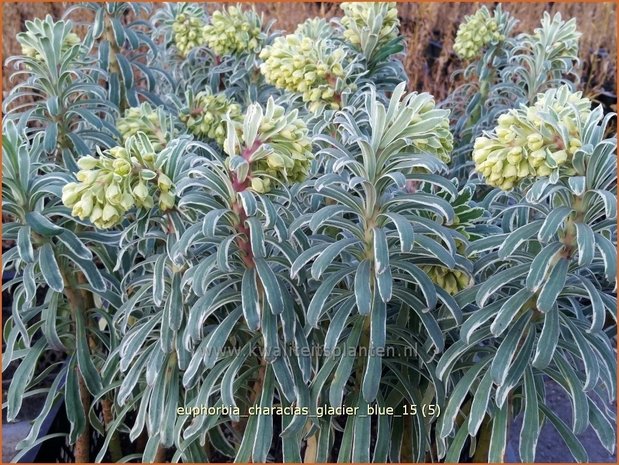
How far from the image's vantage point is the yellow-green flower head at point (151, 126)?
1.92 meters

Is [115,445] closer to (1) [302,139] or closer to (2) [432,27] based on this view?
(1) [302,139]

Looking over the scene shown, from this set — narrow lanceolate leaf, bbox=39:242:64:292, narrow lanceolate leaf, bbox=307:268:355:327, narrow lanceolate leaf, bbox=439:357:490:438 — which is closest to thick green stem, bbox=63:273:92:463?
narrow lanceolate leaf, bbox=39:242:64:292

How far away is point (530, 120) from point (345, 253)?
0.62 meters

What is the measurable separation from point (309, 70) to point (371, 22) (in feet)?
1.63

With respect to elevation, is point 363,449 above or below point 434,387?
below

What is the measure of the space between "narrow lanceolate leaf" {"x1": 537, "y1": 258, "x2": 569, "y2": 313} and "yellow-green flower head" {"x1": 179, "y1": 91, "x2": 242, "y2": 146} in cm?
124

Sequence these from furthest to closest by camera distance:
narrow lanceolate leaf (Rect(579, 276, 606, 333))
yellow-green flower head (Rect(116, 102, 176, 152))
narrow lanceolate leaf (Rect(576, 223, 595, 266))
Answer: yellow-green flower head (Rect(116, 102, 176, 152))
narrow lanceolate leaf (Rect(579, 276, 606, 333))
narrow lanceolate leaf (Rect(576, 223, 595, 266))

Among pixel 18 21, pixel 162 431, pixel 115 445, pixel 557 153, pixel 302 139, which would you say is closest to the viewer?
pixel 557 153

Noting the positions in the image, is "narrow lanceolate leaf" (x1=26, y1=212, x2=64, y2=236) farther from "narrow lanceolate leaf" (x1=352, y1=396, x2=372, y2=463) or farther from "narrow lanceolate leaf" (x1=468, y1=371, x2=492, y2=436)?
"narrow lanceolate leaf" (x1=468, y1=371, x2=492, y2=436)

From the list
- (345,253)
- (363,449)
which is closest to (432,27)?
(345,253)

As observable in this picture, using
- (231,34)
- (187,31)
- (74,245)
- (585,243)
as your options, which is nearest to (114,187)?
(74,245)

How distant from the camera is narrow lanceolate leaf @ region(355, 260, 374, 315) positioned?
1335 millimetres

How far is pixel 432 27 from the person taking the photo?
5500 mm

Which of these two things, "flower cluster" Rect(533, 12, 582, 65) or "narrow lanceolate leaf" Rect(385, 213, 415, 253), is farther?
"flower cluster" Rect(533, 12, 582, 65)
